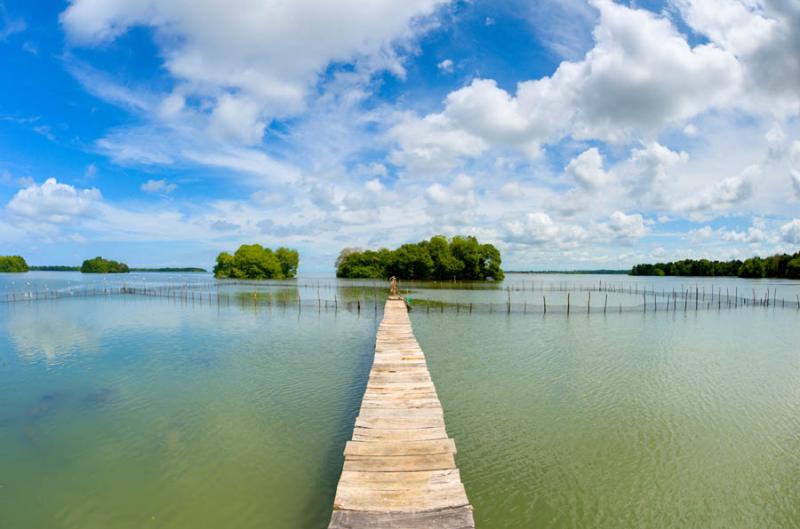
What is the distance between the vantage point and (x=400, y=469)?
564 centimetres

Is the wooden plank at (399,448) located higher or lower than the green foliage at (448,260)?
lower

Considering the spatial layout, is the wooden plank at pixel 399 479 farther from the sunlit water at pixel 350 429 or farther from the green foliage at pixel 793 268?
the green foliage at pixel 793 268

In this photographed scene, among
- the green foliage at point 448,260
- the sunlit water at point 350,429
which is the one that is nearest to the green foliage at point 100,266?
the green foliage at point 448,260

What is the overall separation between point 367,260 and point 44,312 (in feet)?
292

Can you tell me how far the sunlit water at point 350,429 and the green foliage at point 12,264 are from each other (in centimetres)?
19757

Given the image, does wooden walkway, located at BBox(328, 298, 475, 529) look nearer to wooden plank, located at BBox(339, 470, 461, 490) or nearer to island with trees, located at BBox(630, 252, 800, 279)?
wooden plank, located at BBox(339, 470, 461, 490)

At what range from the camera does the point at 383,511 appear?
471cm

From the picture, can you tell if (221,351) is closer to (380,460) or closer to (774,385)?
(380,460)

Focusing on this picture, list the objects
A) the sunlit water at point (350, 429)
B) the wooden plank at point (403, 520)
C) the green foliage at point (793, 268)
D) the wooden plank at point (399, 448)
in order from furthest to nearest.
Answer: the green foliage at point (793, 268) < the sunlit water at point (350, 429) < the wooden plank at point (399, 448) < the wooden plank at point (403, 520)

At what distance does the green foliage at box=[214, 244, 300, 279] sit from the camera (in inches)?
4375

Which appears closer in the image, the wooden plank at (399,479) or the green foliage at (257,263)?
the wooden plank at (399,479)

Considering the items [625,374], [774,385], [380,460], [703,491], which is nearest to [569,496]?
[703,491]

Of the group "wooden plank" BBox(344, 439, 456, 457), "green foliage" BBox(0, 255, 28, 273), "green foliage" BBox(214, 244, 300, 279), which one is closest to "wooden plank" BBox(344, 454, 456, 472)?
"wooden plank" BBox(344, 439, 456, 457)

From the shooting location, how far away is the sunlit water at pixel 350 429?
7.02m
